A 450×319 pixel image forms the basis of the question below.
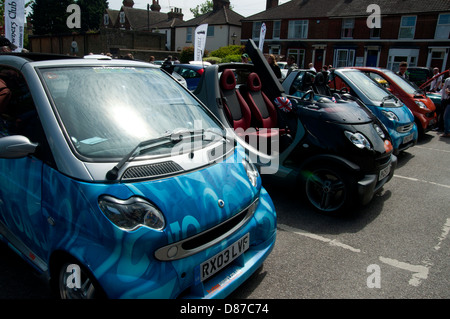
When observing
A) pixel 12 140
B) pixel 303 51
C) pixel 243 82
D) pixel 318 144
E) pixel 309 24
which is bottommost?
pixel 318 144

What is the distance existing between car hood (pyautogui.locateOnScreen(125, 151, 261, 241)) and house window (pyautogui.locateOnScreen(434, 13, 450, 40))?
3413 cm

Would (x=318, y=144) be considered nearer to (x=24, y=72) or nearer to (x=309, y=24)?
(x=24, y=72)

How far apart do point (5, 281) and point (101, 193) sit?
1.57 meters

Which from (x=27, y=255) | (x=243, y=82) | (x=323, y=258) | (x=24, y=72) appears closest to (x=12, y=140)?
(x=24, y=72)

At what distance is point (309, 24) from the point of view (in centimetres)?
3634

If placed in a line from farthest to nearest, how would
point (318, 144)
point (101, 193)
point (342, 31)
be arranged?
point (342, 31)
point (318, 144)
point (101, 193)

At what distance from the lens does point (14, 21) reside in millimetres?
9469

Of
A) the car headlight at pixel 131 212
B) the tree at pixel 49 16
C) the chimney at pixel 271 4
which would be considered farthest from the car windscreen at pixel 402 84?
the tree at pixel 49 16

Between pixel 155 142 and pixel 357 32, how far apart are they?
35995 millimetres

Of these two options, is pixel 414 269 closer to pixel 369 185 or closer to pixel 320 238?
pixel 320 238

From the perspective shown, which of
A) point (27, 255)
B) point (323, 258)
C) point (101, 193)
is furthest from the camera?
point (323, 258)

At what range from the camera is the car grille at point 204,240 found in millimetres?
1958

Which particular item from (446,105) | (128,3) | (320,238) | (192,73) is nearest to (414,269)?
(320,238)

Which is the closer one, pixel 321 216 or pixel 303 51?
pixel 321 216
